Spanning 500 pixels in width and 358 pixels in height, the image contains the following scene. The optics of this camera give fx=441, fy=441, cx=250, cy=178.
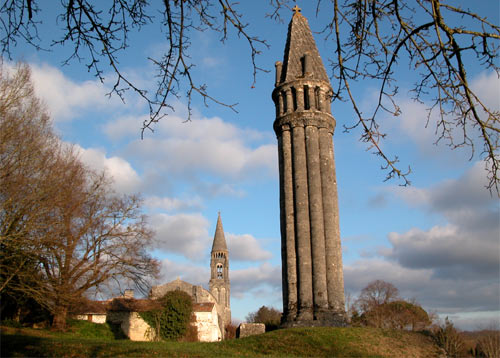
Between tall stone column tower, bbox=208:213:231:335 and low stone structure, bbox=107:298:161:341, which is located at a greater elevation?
tall stone column tower, bbox=208:213:231:335

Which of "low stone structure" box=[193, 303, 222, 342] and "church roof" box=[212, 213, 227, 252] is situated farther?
"church roof" box=[212, 213, 227, 252]

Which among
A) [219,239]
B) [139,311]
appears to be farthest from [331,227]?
[219,239]

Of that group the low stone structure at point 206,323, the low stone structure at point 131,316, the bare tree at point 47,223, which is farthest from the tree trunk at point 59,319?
the low stone structure at point 206,323

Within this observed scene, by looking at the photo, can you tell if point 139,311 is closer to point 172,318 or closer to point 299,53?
point 172,318

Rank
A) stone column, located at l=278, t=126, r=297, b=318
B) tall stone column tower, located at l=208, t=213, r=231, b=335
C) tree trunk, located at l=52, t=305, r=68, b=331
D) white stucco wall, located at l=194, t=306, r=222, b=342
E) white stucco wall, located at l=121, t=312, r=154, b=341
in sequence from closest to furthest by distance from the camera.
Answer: tree trunk, located at l=52, t=305, r=68, b=331, stone column, located at l=278, t=126, r=297, b=318, white stucco wall, located at l=121, t=312, r=154, b=341, white stucco wall, located at l=194, t=306, r=222, b=342, tall stone column tower, located at l=208, t=213, r=231, b=335

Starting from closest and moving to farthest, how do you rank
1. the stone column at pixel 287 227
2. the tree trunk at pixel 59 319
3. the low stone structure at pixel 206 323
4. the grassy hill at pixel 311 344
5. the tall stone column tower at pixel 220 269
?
the grassy hill at pixel 311 344, the tree trunk at pixel 59 319, the stone column at pixel 287 227, the low stone structure at pixel 206 323, the tall stone column tower at pixel 220 269

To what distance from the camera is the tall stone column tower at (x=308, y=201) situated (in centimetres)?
1938

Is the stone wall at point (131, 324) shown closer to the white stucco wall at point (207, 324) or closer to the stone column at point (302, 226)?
the white stucco wall at point (207, 324)

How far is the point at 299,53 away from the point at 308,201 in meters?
8.39

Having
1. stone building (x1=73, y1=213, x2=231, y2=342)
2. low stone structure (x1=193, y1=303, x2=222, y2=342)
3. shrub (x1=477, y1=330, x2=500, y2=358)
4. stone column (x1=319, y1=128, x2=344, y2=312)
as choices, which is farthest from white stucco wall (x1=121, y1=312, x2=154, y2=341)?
shrub (x1=477, y1=330, x2=500, y2=358)

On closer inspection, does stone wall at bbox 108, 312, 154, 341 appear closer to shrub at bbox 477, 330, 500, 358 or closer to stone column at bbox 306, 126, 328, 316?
stone column at bbox 306, 126, 328, 316

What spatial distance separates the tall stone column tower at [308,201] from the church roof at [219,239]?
44.7 meters

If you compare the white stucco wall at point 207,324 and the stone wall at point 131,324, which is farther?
the white stucco wall at point 207,324

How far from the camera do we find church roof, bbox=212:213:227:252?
65.3 m
